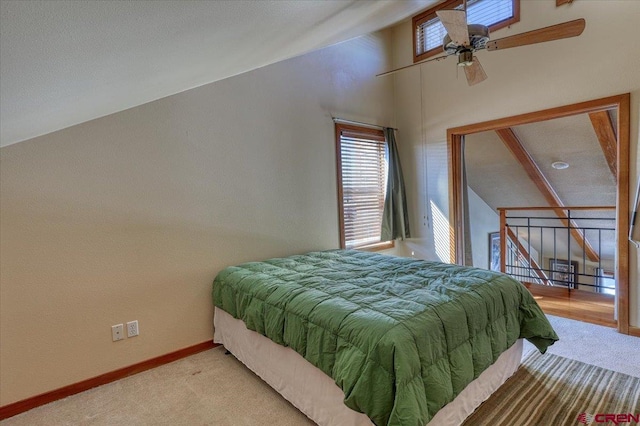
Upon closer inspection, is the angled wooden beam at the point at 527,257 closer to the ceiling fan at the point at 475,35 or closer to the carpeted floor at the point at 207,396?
the carpeted floor at the point at 207,396

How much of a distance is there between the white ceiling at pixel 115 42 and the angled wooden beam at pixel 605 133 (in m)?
3.45

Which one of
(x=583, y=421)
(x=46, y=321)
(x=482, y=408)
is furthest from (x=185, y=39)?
(x=583, y=421)

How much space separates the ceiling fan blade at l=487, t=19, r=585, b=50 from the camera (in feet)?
5.98

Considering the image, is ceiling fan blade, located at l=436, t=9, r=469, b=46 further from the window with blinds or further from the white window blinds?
the window with blinds

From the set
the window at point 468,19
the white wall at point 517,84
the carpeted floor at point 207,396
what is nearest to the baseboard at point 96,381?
the carpeted floor at point 207,396

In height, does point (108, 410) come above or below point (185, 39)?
below

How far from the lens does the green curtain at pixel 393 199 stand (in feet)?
13.6

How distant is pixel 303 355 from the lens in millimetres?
1733

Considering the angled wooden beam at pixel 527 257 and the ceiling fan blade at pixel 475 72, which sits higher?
the ceiling fan blade at pixel 475 72

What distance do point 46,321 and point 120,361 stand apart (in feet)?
1.83

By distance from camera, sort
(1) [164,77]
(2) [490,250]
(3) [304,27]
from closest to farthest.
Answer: (1) [164,77] → (3) [304,27] → (2) [490,250]

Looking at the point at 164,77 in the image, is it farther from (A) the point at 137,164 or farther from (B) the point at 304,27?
(A) the point at 137,164

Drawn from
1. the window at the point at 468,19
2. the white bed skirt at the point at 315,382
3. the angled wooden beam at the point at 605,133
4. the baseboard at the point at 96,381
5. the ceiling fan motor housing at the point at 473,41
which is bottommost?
the baseboard at the point at 96,381

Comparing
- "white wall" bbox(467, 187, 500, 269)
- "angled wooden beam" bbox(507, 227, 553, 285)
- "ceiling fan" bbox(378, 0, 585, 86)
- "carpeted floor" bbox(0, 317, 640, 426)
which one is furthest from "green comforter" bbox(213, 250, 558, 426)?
"angled wooden beam" bbox(507, 227, 553, 285)
